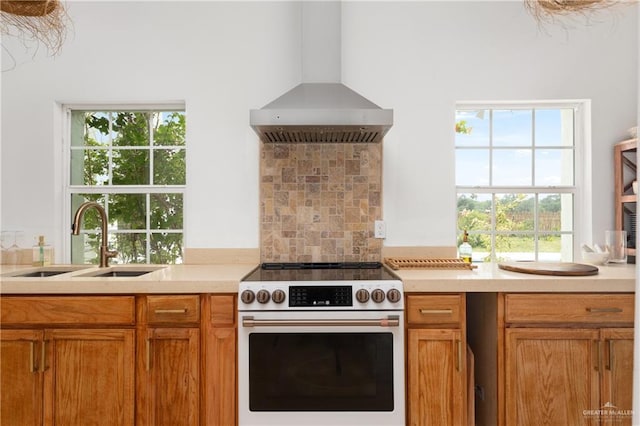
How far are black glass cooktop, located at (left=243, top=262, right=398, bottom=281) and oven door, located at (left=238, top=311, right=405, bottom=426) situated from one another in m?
0.19

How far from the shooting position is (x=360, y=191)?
2.41 meters

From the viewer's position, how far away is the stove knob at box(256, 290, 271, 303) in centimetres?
171

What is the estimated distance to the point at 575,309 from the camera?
1748mm

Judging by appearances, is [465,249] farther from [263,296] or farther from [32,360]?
[32,360]

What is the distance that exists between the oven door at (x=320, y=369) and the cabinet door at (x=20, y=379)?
0.96 metres

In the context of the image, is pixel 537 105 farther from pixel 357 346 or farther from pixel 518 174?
pixel 357 346

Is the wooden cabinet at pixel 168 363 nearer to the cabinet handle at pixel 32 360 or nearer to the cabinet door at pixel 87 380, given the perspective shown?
the cabinet door at pixel 87 380

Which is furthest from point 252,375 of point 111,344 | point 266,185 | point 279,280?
point 266,185

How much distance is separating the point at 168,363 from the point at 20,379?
70 cm

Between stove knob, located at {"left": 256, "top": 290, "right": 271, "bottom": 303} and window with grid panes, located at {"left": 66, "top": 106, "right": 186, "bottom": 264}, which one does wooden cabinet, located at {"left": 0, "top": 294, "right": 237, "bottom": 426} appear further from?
window with grid panes, located at {"left": 66, "top": 106, "right": 186, "bottom": 264}

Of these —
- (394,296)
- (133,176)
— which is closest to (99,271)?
(133,176)

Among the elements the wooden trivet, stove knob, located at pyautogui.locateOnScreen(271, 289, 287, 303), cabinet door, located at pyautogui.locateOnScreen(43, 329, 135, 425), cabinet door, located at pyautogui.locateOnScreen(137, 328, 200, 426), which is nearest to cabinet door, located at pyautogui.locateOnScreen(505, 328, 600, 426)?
the wooden trivet

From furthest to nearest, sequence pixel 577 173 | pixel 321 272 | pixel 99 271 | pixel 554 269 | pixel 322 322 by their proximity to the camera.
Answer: pixel 577 173 → pixel 99 271 → pixel 321 272 → pixel 554 269 → pixel 322 322

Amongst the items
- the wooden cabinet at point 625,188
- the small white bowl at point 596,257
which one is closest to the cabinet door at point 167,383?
the small white bowl at point 596,257
